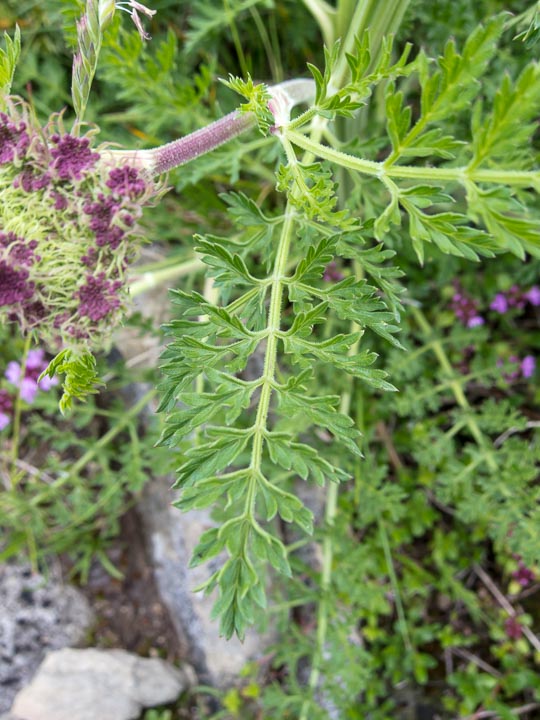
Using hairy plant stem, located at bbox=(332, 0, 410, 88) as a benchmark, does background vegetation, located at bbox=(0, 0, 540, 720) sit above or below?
below

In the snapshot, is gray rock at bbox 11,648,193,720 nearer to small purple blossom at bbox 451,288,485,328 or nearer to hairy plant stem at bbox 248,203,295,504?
hairy plant stem at bbox 248,203,295,504

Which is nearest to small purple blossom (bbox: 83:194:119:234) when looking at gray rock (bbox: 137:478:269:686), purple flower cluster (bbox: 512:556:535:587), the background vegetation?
the background vegetation

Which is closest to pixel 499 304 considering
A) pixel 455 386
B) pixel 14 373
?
pixel 455 386

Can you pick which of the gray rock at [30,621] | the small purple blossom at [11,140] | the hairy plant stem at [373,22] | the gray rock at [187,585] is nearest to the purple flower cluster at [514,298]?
the hairy plant stem at [373,22]

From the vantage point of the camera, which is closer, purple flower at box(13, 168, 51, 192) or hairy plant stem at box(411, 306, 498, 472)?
purple flower at box(13, 168, 51, 192)

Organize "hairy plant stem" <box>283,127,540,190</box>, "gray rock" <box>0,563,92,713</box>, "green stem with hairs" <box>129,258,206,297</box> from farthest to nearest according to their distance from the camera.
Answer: "gray rock" <box>0,563,92,713</box>, "green stem with hairs" <box>129,258,206,297</box>, "hairy plant stem" <box>283,127,540,190</box>

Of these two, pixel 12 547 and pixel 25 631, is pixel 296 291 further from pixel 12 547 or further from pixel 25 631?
pixel 25 631

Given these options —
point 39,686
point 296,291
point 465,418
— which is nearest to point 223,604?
point 296,291

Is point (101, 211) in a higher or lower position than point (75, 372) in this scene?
higher

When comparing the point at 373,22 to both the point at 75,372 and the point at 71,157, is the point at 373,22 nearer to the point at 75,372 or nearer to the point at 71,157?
the point at 71,157
